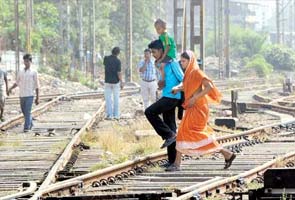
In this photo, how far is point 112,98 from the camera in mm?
21422

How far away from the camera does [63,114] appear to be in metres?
25.1

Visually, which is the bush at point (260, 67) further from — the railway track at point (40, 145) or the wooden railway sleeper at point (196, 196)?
the wooden railway sleeper at point (196, 196)

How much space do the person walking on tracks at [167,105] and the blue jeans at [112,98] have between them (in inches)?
363

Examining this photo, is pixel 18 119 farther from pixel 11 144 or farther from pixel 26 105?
pixel 11 144

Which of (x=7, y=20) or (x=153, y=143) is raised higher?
(x=7, y=20)

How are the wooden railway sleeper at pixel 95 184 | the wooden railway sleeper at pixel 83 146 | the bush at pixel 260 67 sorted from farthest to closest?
the bush at pixel 260 67 → the wooden railway sleeper at pixel 83 146 → the wooden railway sleeper at pixel 95 184

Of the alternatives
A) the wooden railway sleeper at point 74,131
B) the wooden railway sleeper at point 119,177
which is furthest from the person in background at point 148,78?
the wooden railway sleeper at point 119,177

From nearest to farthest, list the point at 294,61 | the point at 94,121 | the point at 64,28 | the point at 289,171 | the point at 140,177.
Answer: the point at 289,171, the point at 140,177, the point at 94,121, the point at 64,28, the point at 294,61

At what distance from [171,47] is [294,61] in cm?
6601

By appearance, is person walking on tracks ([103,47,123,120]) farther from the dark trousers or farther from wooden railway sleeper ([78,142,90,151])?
the dark trousers

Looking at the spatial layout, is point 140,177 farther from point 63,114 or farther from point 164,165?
point 63,114

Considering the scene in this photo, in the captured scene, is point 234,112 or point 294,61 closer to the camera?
point 234,112

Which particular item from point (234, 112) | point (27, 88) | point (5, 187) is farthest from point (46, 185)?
point (234, 112)

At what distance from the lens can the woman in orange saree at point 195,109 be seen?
430 inches
